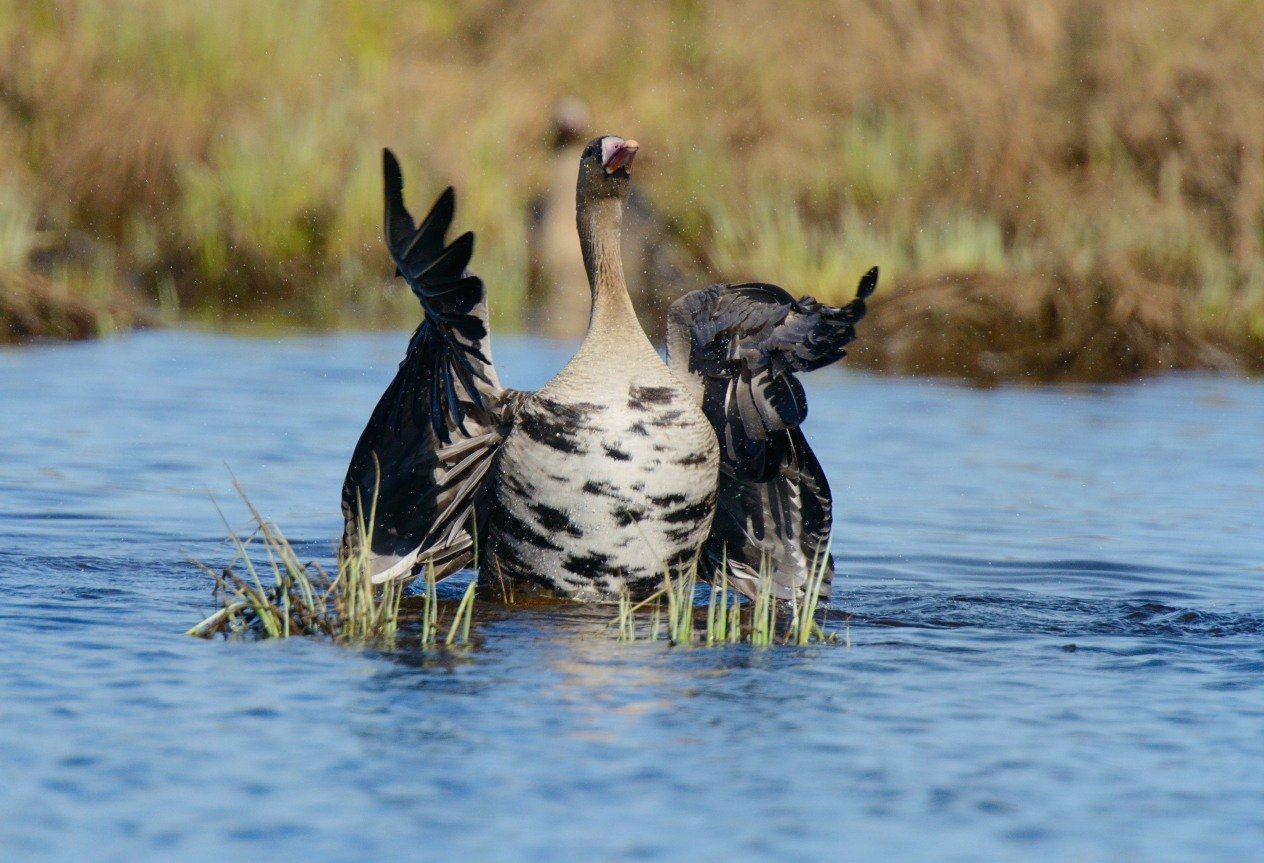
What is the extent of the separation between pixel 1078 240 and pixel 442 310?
446 inches

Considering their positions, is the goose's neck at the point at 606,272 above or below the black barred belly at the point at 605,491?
above

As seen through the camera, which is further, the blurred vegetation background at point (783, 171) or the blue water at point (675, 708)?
the blurred vegetation background at point (783, 171)

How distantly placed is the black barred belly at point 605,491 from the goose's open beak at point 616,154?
94 cm

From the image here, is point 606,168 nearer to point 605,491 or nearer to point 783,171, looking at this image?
point 605,491

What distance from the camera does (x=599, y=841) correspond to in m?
4.37

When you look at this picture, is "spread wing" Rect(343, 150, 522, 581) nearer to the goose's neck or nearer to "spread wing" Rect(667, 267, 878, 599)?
the goose's neck

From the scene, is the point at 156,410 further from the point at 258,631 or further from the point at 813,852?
the point at 813,852

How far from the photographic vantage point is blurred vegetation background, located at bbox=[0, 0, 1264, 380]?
15242 millimetres

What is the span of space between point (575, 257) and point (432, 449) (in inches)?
493

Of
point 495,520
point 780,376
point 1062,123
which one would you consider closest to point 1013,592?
point 780,376

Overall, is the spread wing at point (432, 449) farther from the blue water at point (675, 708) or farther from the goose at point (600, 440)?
the blue water at point (675, 708)

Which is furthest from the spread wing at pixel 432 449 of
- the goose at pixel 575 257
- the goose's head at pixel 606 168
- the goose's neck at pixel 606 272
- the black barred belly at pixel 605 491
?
the goose at pixel 575 257

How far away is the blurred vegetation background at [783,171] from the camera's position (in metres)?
15.2

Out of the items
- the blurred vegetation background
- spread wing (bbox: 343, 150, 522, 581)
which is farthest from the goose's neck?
the blurred vegetation background
